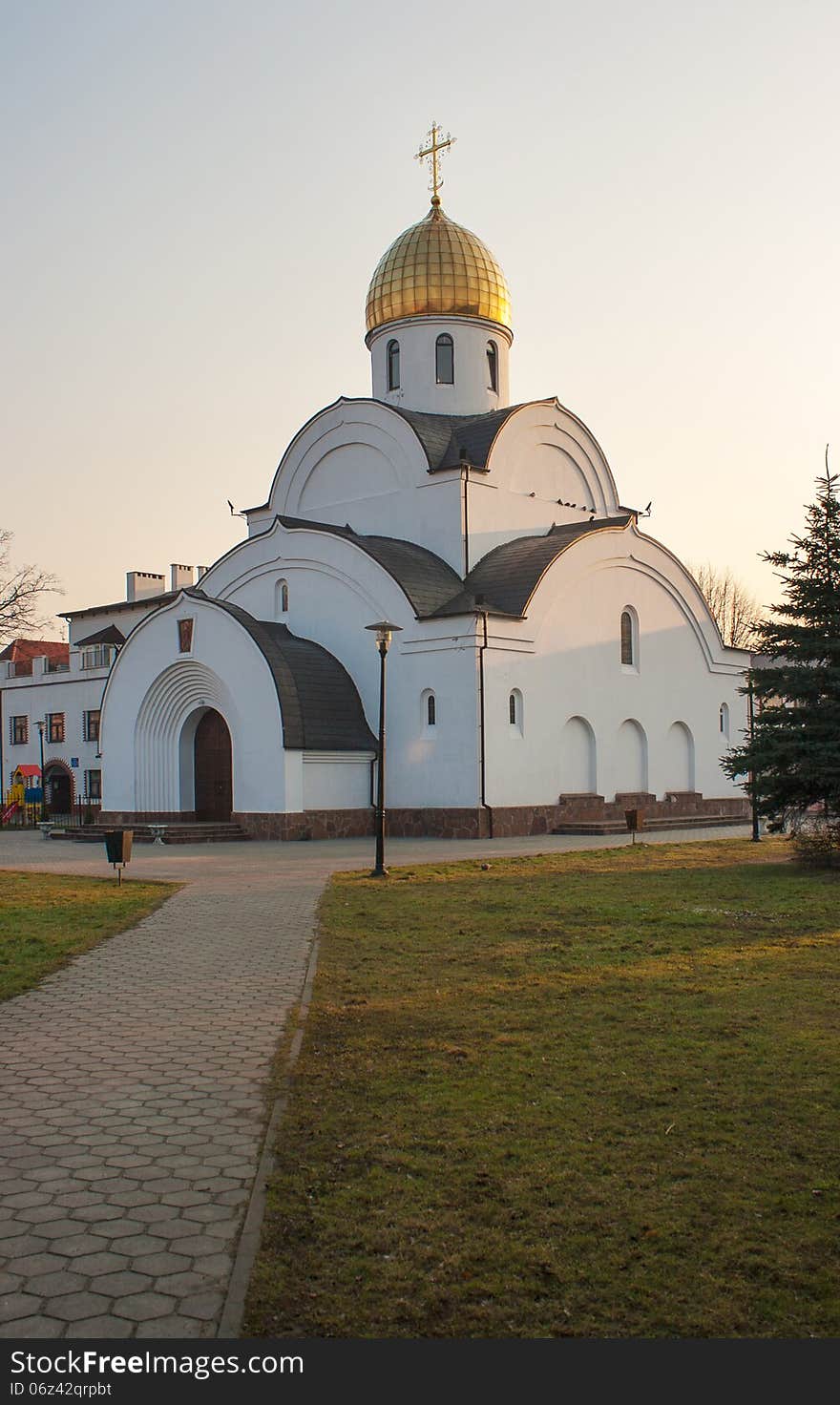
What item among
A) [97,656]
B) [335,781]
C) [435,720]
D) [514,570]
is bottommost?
[335,781]

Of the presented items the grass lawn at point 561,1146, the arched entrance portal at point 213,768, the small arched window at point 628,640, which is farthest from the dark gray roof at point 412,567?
the grass lawn at point 561,1146

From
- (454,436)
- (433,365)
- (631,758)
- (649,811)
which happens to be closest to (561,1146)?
(649,811)

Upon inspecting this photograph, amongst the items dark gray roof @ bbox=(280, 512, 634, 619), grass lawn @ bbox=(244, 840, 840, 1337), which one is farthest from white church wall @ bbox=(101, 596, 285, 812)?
grass lawn @ bbox=(244, 840, 840, 1337)

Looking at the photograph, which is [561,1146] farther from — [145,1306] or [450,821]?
[450,821]

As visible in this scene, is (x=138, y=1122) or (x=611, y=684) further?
(x=611, y=684)

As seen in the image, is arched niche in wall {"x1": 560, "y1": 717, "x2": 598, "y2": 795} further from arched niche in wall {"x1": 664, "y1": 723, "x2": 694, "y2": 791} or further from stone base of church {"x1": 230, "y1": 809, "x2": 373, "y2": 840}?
stone base of church {"x1": 230, "y1": 809, "x2": 373, "y2": 840}

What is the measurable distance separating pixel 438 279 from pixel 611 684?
1176 centimetres

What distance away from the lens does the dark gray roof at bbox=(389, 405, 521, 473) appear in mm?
28859

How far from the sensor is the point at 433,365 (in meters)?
31.2

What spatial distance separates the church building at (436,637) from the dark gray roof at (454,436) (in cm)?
9

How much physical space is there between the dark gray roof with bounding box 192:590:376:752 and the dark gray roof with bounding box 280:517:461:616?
2701 mm

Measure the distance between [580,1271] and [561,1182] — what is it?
2.52ft

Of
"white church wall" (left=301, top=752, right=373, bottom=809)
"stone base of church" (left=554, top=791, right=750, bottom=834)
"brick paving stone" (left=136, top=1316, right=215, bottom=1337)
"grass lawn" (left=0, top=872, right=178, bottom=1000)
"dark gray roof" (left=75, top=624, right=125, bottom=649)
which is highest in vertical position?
"dark gray roof" (left=75, top=624, right=125, bottom=649)

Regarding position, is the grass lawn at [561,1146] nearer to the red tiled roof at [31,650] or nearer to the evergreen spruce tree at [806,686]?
the evergreen spruce tree at [806,686]
